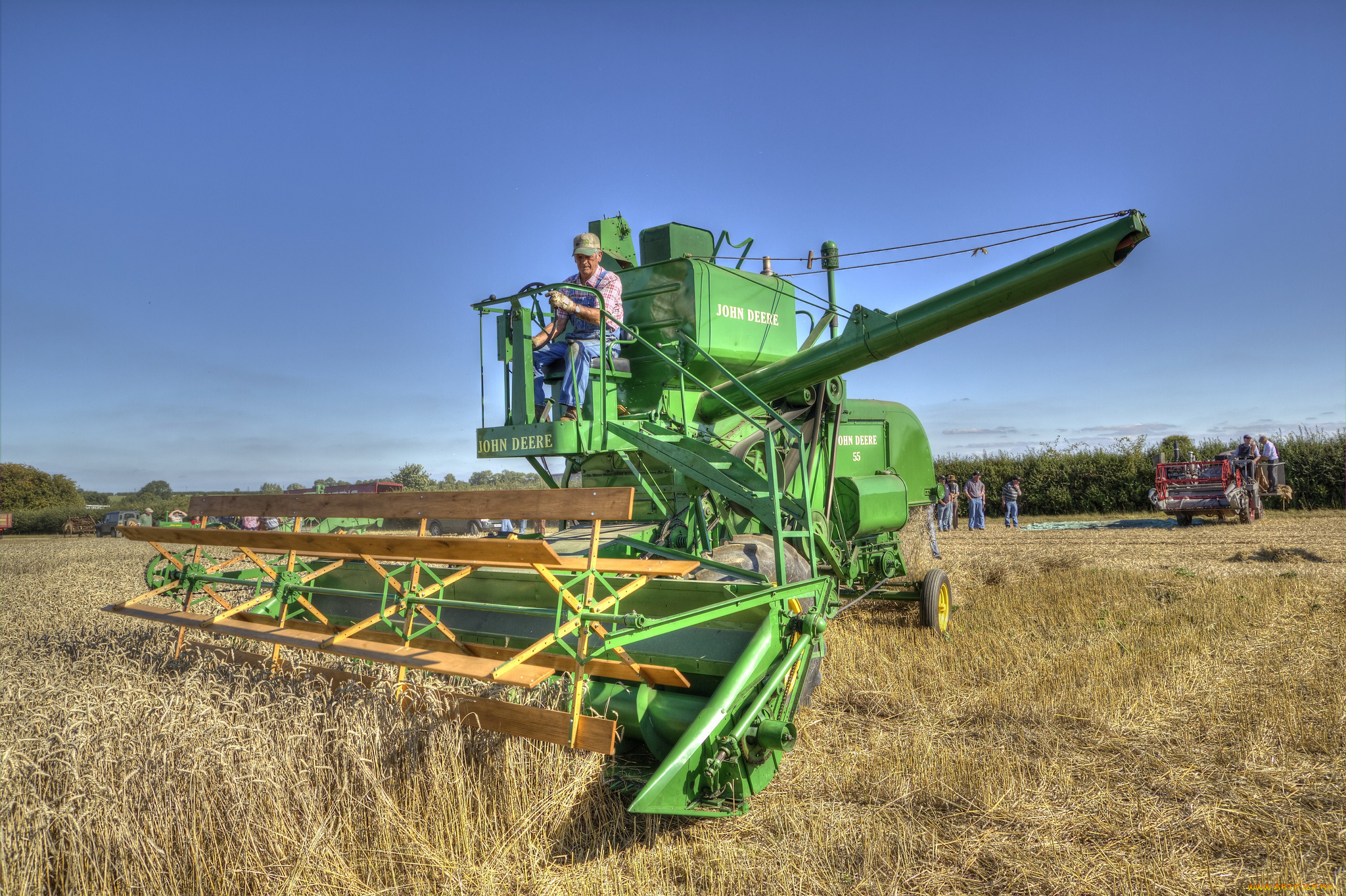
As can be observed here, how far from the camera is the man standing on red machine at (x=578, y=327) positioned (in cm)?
541

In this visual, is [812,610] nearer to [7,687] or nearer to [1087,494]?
[7,687]

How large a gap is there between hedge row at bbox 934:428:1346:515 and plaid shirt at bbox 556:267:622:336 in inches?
1001

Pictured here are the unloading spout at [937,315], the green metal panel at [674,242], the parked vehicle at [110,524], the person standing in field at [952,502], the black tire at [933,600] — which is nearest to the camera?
the unloading spout at [937,315]

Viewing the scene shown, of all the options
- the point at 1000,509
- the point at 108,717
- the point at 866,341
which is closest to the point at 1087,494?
the point at 1000,509

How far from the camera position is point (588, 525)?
6613 mm

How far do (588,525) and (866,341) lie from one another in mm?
2718

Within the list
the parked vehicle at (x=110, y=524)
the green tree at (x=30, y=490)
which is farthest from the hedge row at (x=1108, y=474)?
the green tree at (x=30, y=490)

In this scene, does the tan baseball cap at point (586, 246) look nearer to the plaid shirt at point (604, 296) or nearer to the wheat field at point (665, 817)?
the plaid shirt at point (604, 296)

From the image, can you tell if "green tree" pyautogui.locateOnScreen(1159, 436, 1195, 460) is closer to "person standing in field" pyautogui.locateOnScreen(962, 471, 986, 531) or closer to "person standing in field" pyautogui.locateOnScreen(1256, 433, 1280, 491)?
"person standing in field" pyautogui.locateOnScreen(1256, 433, 1280, 491)

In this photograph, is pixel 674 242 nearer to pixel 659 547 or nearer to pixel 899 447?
pixel 659 547

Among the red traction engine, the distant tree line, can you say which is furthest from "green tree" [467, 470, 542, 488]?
the red traction engine

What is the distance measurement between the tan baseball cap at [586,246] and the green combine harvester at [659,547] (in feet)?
1.69

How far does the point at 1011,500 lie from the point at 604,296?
22.8 m

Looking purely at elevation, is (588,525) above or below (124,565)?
above
